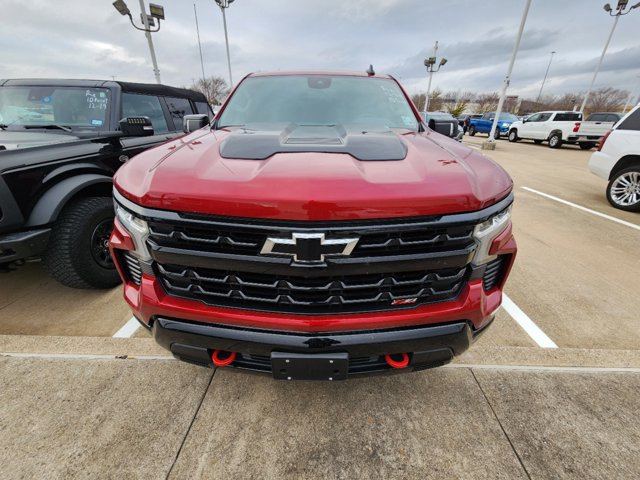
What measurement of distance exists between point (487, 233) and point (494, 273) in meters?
0.29

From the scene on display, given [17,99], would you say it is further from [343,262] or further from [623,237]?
[623,237]

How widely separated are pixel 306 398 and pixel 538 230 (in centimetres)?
433

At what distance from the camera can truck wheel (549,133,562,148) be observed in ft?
50.9

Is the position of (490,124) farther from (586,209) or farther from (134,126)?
(134,126)

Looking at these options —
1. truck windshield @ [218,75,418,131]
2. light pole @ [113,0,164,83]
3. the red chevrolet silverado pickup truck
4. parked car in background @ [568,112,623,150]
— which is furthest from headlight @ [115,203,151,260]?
parked car in background @ [568,112,623,150]

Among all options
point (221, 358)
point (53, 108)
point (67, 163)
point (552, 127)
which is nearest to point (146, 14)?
point (53, 108)

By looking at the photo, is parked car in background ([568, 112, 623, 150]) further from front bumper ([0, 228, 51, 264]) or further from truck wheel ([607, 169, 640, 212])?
front bumper ([0, 228, 51, 264])

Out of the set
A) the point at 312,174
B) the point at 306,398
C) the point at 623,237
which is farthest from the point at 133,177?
the point at 623,237

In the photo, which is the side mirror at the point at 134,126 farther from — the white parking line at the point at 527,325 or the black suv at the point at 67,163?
the white parking line at the point at 527,325

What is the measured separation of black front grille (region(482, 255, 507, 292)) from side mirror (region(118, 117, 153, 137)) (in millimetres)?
3310

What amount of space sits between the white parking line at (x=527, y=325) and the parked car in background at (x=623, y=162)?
4695mm

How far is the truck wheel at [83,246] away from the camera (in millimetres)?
2574

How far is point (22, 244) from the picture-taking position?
225cm

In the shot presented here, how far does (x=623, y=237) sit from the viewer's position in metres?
4.46
